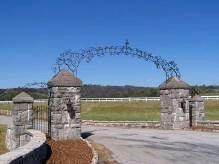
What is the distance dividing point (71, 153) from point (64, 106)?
4.65 metres

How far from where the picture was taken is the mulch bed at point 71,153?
1221 cm

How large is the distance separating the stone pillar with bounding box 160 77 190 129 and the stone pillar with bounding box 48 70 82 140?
7.42m

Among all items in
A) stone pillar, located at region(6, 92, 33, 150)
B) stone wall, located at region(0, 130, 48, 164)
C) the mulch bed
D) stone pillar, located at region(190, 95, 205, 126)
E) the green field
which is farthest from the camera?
the green field

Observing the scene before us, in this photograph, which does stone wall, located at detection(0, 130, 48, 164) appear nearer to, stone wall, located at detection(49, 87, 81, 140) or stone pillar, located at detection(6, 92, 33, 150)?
stone wall, located at detection(49, 87, 81, 140)

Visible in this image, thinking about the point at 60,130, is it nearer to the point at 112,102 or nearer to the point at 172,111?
the point at 172,111

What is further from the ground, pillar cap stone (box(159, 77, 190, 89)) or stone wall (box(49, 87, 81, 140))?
pillar cap stone (box(159, 77, 190, 89))

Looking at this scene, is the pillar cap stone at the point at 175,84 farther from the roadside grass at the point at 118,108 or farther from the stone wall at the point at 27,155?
the roadside grass at the point at 118,108

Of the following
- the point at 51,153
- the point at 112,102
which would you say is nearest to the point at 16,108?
the point at 51,153

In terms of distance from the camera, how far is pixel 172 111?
24.4m

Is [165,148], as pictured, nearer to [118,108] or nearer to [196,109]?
[196,109]

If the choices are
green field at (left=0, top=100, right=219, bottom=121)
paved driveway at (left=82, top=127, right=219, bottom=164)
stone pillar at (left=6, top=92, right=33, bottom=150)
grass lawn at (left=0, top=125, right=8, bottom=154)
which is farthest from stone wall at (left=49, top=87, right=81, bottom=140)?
green field at (left=0, top=100, right=219, bottom=121)

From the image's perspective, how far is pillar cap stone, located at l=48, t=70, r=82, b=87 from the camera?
17953 mm

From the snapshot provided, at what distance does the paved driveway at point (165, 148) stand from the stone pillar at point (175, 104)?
2.25m

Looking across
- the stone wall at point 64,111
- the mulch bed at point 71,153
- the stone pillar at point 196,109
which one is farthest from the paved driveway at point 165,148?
the stone pillar at point 196,109
